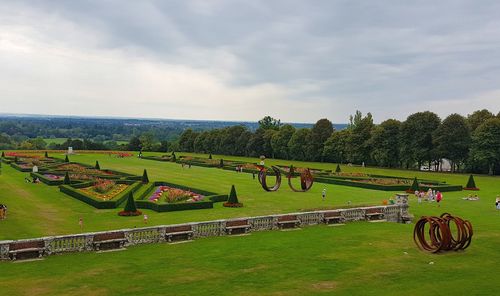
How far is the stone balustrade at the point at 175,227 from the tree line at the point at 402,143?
51.0 m

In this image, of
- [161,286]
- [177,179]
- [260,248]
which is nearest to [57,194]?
Result: [177,179]

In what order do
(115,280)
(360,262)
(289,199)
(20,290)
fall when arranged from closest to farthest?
(20,290) < (115,280) < (360,262) < (289,199)

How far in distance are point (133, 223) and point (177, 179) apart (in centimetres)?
2915

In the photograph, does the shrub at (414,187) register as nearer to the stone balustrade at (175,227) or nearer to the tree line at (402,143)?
the stone balustrade at (175,227)

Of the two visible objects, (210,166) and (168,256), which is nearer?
(168,256)

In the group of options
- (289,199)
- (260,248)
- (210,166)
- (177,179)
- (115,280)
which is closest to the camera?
(115,280)

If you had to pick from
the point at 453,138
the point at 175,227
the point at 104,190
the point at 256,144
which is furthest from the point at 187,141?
the point at 175,227

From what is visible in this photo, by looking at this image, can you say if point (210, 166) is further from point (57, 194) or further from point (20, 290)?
point (20, 290)

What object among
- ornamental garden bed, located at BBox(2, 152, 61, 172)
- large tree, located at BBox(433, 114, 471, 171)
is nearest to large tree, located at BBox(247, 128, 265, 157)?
large tree, located at BBox(433, 114, 471, 171)

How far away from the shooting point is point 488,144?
7600cm

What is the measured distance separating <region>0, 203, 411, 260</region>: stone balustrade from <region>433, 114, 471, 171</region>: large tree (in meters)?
52.6

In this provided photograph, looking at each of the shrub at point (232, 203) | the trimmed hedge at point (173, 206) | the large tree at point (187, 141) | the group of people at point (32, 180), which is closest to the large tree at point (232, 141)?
the large tree at point (187, 141)

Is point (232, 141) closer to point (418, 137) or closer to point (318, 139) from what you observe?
point (318, 139)

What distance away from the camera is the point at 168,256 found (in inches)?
904
